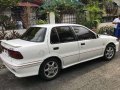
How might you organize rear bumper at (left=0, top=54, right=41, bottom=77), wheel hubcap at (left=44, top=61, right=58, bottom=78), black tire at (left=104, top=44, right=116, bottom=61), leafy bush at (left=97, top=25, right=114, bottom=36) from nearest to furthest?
rear bumper at (left=0, top=54, right=41, bottom=77), wheel hubcap at (left=44, top=61, right=58, bottom=78), black tire at (left=104, top=44, right=116, bottom=61), leafy bush at (left=97, top=25, right=114, bottom=36)

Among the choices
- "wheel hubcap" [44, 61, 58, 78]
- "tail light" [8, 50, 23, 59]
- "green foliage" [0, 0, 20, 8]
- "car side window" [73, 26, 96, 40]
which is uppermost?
"green foliage" [0, 0, 20, 8]

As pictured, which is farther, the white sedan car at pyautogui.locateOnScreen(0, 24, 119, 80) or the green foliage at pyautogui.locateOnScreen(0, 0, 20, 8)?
the green foliage at pyautogui.locateOnScreen(0, 0, 20, 8)

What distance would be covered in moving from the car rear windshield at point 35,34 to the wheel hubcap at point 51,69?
71 centimetres

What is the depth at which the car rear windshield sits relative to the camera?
5.33m

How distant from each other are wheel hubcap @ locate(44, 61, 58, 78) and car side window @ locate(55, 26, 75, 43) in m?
0.71

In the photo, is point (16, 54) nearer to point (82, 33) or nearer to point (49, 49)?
point (49, 49)

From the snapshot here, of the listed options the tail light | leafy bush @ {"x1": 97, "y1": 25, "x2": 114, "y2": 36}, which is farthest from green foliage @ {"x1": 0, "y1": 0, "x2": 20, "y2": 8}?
leafy bush @ {"x1": 97, "y1": 25, "x2": 114, "y2": 36}

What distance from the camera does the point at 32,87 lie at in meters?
5.02

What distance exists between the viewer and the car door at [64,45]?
17.6 ft

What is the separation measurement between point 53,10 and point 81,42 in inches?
223

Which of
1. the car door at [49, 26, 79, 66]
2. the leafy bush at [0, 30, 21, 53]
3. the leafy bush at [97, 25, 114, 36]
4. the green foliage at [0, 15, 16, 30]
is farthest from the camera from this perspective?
the leafy bush at [97, 25, 114, 36]

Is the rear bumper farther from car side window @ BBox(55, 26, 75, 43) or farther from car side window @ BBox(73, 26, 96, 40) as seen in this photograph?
car side window @ BBox(73, 26, 96, 40)

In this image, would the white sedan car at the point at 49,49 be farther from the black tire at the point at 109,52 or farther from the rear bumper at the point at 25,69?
the black tire at the point at 109,52

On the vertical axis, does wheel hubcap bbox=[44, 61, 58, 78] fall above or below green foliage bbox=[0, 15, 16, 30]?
below
